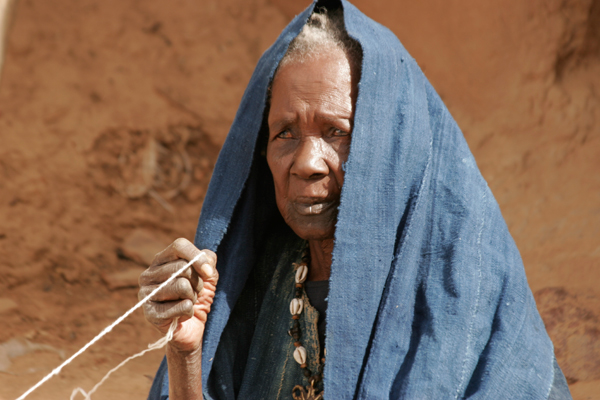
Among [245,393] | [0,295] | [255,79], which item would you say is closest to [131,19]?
[0,295]

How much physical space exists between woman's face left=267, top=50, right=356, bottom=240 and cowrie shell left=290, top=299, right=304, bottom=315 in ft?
0.79

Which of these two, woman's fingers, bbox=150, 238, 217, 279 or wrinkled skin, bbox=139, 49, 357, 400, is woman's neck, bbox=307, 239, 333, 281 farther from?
woman's fingers, bbox=150, 238, 217, 279

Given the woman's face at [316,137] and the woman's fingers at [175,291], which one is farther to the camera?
the woman's face at [316,137]

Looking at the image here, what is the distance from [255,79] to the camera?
5.82ft

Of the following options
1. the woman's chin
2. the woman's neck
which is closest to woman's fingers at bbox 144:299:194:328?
the woman's chin

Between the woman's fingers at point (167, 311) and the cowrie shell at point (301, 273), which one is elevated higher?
the cowrie shell at point (301, 273)

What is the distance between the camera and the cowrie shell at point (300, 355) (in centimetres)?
167

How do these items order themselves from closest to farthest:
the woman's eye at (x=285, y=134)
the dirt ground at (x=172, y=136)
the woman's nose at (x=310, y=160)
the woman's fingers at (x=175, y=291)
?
the woman's fingers at (x=175, y=291)
the woman's nose at (x=310, y=160)
the woman's eye at (x=285, y=134)
the dirt ground at (x=172, y=136)

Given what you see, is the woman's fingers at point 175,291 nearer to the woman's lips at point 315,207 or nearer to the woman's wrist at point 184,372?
the woman's wrist at point 184,372

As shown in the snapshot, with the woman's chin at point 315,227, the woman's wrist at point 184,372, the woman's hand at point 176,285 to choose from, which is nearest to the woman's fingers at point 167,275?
the woman's hand at point 176,285

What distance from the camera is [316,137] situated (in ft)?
5.28

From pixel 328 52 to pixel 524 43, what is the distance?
2081mm

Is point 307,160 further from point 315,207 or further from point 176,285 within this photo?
point 176,285

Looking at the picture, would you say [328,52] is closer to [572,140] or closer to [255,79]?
[255,79]
